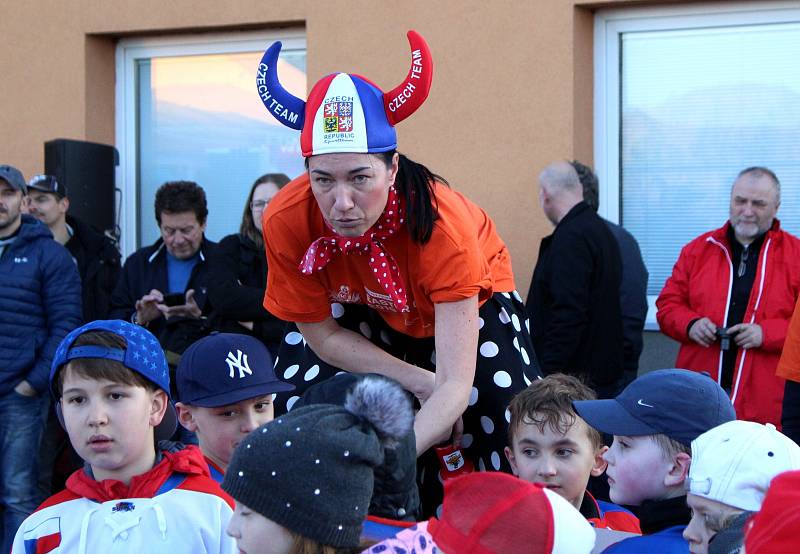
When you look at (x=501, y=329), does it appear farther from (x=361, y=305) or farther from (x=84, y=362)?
(x=84, y=362)

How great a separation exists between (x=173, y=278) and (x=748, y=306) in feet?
9.22

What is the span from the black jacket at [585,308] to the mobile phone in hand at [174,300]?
178 cm

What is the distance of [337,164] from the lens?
9.57 ft

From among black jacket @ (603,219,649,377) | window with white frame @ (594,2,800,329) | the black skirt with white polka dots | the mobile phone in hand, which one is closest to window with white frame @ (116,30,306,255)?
the mobile phone in hand

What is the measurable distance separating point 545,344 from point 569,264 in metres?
0.39

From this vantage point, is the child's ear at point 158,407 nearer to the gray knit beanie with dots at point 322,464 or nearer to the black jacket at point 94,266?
the gray knit beanie with dots at point 322,464

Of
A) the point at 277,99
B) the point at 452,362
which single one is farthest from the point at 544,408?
the point at 277,99

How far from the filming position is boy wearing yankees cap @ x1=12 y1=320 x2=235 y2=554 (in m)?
2.68

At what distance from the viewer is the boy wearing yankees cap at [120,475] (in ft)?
8.78

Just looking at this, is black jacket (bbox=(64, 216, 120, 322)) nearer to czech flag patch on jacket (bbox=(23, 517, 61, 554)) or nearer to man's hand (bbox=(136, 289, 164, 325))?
man's hand (bbox=(136, 289, 164, 325))

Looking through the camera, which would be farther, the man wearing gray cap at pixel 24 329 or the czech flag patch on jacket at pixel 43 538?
the man wearing gray cap at pixel 24 329

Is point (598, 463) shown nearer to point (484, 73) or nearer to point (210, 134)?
point (484, 73)

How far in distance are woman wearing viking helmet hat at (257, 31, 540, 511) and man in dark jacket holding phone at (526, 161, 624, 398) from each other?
6.22 ft

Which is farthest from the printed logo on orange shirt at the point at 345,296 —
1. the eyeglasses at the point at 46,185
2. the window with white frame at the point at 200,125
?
the window with white frame at the point at 200,125
